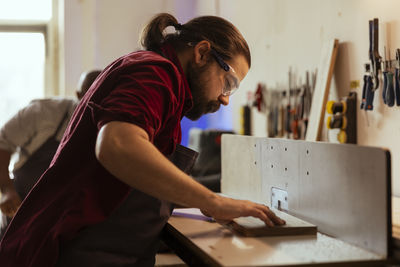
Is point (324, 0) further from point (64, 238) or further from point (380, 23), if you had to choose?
point (64, 238)

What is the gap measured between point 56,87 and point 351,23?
3810mm

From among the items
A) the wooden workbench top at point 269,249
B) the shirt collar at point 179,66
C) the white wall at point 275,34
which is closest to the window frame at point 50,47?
the white wall at point 275,34

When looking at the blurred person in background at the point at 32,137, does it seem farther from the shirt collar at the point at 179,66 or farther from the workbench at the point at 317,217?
the shirt collar at the point at 179,66

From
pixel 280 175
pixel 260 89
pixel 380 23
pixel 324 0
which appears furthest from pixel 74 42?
pixel 280 175

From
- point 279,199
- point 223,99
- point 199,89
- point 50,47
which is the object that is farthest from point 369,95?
point 50,47

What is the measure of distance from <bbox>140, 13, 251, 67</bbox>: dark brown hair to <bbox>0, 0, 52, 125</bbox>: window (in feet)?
14.9

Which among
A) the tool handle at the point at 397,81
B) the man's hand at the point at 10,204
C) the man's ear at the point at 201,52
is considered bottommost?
the man's hand at the point at 10,204

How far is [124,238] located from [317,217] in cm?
52

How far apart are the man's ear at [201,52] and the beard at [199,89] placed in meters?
0.02

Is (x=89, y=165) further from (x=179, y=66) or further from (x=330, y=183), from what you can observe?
(x=330, y=183)

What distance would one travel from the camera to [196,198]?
1.11 metres

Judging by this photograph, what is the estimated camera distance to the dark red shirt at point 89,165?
1131 millimetres

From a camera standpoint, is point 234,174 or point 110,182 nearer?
point 110,182

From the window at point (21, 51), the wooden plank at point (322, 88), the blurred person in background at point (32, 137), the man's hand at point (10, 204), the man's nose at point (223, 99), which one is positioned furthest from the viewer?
the window at point (21, 51)
